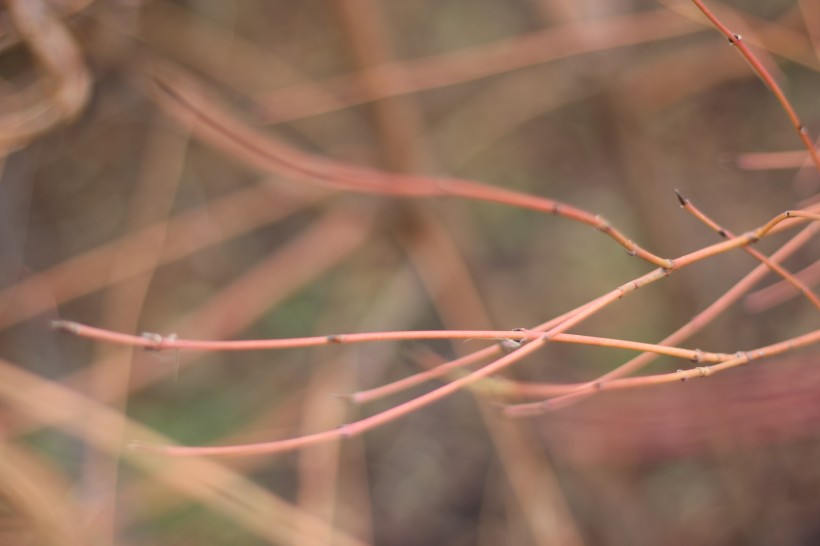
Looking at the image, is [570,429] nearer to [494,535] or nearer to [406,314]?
[494,535]

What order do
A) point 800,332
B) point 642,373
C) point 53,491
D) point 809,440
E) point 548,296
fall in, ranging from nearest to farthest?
1. point 53,491
2. point 809,440
3. point 800,332
4. point 642,373
5. point 548,296

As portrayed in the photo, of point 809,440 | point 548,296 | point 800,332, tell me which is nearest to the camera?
point 809,440

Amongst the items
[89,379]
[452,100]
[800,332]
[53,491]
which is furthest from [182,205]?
[800,332]

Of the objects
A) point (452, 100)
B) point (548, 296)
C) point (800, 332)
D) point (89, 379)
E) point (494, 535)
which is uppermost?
point (452, 100)

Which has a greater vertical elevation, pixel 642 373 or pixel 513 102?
pixel 513 102

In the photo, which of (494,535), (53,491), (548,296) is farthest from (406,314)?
(53,491)

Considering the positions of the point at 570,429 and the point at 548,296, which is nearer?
the point at 570,429

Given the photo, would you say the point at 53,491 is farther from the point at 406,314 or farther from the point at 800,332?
the point at 800,332
